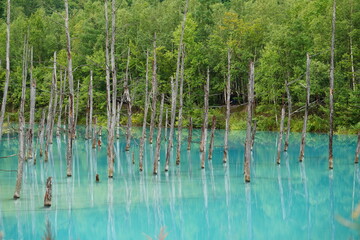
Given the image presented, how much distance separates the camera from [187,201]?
48.9 ft

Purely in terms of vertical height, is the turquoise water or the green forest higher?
the green forest

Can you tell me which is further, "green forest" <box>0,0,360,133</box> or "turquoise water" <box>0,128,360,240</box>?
"green forest" <box>0,0,360,133</box>

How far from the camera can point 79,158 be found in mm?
26500

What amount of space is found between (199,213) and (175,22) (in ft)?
160

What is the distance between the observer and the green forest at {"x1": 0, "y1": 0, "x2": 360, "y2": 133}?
132ft

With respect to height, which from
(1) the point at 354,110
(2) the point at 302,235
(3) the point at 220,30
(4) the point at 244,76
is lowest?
(2) the point at 302,235

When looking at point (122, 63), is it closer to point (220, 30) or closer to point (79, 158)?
point (220, 30)

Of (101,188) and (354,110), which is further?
(354,110)

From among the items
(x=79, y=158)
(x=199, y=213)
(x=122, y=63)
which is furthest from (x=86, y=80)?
(x=199, y=213)

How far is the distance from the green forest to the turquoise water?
457 inches

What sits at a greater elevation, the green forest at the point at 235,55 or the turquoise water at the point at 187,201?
the green forest at the point at 235,55

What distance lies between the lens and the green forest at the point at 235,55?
4019 cm

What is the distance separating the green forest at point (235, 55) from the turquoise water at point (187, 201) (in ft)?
38.1

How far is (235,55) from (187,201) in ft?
131
